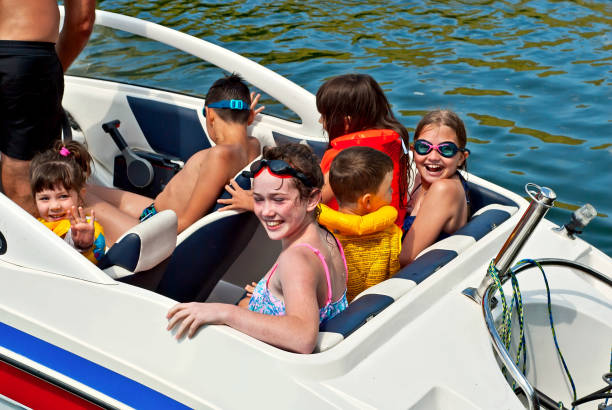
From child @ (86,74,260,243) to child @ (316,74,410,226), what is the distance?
0.41m

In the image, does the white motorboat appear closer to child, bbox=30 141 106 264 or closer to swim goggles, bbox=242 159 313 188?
child, bbox=30 141 106 264

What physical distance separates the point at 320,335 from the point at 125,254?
0.65m

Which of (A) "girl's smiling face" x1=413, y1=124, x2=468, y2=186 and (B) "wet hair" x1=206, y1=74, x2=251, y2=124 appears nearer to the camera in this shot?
(A) "girl's smiling face" x1=413, y1=124, x2=468, y2=186

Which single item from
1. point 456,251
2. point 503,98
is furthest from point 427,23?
point 456,251

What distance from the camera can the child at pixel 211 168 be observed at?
2.81 metres

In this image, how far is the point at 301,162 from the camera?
2025 millimetres

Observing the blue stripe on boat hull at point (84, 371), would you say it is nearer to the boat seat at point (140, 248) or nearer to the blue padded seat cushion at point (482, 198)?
the boat seat at point (140, 248)

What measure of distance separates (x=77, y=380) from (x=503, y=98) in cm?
515

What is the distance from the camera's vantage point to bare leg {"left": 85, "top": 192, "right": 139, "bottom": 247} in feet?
9.37

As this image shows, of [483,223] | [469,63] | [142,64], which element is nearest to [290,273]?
[483,223]

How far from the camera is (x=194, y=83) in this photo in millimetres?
3697

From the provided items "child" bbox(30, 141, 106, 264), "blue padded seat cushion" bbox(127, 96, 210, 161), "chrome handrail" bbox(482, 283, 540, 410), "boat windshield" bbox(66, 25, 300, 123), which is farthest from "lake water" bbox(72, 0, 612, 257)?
"chrome handrail" bbox(482, 283, 540, 410)

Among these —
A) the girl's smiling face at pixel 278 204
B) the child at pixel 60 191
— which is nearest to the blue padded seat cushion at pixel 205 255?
the child at pixel 60 191

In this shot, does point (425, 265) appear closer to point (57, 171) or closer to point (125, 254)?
point (125, 254)
